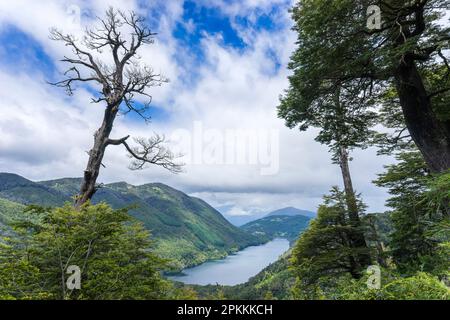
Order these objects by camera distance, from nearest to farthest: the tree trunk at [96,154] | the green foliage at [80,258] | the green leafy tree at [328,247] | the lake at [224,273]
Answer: the green foliage at [80,258]
the tree trunk at [96,154]
the green leafy tree at [328,247]
the lake at [224,273]

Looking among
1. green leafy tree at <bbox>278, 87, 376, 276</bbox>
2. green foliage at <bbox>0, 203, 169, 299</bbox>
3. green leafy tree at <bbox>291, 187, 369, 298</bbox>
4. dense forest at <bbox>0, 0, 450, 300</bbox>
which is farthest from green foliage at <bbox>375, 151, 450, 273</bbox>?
green foliage at <bbox>0, 203, 169, 299</bbox>

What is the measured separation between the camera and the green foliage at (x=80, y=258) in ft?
15.0

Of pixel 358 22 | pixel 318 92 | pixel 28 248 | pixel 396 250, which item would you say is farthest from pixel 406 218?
pixel 28 248

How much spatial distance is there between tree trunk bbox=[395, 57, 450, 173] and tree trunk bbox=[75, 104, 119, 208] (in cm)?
922

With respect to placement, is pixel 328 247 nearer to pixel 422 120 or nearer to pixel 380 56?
pixel 422 120

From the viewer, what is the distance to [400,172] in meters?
14.7

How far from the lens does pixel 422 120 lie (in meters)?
7.32

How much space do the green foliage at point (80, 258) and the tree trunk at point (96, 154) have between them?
2522 mm

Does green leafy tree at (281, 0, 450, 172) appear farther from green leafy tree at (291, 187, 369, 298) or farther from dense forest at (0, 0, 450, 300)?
green leafy tree at (291, 187, 369, 298)

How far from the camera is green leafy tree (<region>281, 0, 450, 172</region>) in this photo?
256 inches

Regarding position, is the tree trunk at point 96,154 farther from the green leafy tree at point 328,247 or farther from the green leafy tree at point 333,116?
the green leafy tree at point 328,247

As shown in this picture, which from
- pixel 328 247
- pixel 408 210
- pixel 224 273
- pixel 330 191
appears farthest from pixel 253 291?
pixel 224 273

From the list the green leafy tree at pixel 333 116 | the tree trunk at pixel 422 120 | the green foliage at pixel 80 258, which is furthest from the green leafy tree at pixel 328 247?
the green foliage at pixel 80 258

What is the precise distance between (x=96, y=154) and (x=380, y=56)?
28.6 ft
